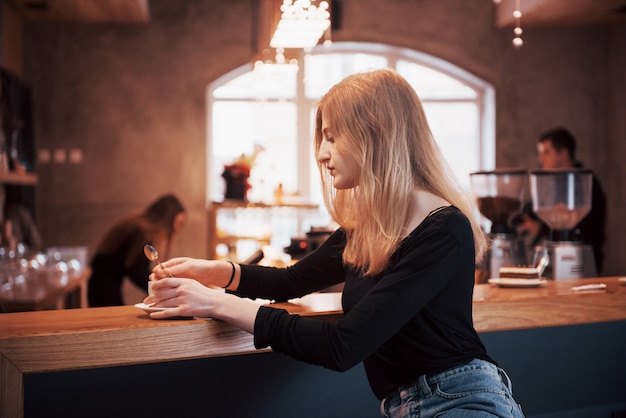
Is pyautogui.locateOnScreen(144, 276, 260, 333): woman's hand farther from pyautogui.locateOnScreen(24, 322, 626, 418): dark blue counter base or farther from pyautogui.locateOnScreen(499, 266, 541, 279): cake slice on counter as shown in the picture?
pyautogui.locateOnScreen(499, 266, 541, 279): cake slice on counter

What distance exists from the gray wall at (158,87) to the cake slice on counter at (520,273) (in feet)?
17.4

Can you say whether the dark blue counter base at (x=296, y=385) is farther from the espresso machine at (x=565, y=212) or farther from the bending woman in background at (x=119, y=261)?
the bending woman in background at (x=119, y=261)

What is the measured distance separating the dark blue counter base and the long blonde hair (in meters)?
0.56

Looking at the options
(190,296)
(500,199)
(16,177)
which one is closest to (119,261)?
(16,177)

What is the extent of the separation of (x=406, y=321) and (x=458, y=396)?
0.70ft

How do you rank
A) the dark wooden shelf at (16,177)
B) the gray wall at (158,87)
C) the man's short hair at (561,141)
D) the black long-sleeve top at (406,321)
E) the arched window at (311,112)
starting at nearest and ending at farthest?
the black long-sleeve top at (406,321)
the man's short hair at (561,141)
the dark wooden shelf at (16,177)
the gray wall at (158,87)
the arched window at (311,112)

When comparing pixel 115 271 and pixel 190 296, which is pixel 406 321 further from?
pixel 115 271

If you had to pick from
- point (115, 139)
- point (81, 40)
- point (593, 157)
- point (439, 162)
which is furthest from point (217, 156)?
point (439, 162)

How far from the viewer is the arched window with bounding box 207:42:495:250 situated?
8.00m

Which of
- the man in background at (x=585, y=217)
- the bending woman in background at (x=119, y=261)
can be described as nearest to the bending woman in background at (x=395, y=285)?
the bending woman in background at (x=119, y=261)

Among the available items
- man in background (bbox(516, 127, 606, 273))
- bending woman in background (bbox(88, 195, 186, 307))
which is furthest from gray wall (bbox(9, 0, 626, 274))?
man in background (bbox(516, 127, 606, 273))

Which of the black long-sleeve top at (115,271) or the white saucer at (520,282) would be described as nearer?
the white saucer at (520,282)

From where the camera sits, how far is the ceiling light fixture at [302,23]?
2.94m

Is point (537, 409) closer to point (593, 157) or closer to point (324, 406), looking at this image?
point (324, 406)
